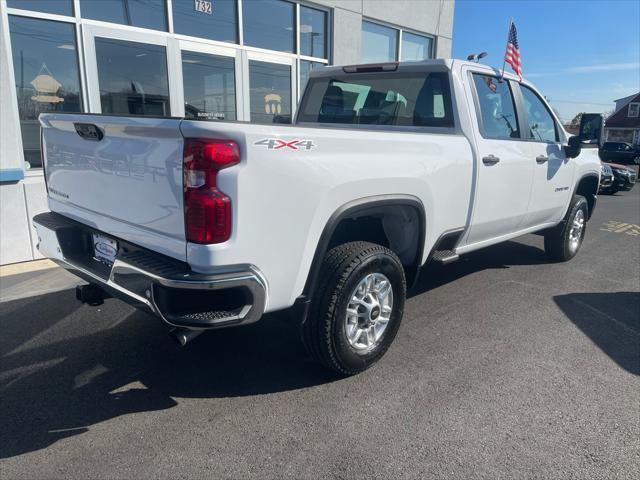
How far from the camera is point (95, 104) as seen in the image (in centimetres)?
648

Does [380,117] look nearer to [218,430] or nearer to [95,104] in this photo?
[218,430]

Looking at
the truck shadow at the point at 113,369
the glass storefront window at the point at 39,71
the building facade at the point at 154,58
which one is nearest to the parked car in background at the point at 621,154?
the building facade at the point at 154,58

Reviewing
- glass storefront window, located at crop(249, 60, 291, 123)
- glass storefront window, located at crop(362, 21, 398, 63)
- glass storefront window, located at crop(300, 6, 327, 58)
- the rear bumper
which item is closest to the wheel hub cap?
the rear bumper

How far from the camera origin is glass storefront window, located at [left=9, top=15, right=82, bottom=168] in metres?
5.83

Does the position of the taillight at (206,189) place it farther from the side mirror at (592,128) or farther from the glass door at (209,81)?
the glass door at (209,81)

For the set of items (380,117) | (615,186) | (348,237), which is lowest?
(615,186)

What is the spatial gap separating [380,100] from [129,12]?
4.19 meters

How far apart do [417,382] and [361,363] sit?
0.38 metres

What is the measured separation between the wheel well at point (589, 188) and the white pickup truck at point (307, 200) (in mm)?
1725

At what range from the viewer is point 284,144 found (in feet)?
8.18

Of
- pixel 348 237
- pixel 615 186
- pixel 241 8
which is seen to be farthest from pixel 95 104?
pixel 615 186

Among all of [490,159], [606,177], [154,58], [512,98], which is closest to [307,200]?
[490,159]

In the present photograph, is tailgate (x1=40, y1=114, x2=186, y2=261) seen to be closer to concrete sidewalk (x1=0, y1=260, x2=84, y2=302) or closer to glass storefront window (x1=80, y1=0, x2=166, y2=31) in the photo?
concrete sidewalk (x1=0, y1=260, x2=84, y2=302)

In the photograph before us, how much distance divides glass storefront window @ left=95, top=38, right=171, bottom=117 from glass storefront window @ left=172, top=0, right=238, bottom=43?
0.57m
